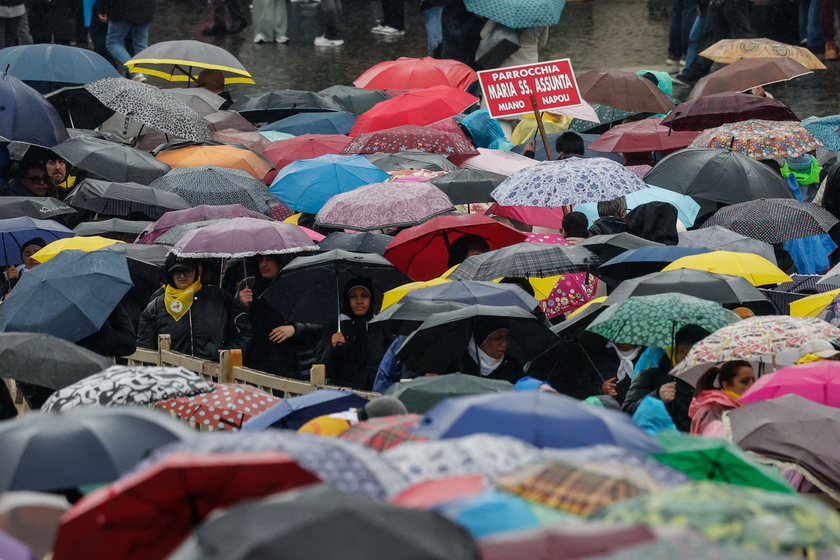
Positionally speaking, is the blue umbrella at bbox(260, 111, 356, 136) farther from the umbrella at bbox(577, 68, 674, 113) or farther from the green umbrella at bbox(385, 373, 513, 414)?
the green umbrella at bbox(385, 373, 513, 414)

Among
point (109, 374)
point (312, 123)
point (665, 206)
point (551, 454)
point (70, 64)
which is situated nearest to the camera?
point (551, 454)

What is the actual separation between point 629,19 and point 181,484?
742 inches

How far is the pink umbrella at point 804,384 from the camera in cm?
526

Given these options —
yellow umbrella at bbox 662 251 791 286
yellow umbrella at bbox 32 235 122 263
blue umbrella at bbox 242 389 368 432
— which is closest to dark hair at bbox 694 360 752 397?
yellow umbrella at bbox 662 251 791 286

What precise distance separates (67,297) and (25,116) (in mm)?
3732

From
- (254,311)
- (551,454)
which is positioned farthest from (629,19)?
(551,454)

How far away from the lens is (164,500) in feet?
8.91

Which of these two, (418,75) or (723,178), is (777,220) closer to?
(723,178)

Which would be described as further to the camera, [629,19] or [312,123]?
[629,19]

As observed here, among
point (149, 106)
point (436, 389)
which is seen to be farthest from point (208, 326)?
point (149, 106)

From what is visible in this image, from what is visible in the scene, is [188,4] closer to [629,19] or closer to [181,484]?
[629,19]

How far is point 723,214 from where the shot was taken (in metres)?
9.05

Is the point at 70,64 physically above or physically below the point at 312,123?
above

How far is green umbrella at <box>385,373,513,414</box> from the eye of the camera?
5188mm
